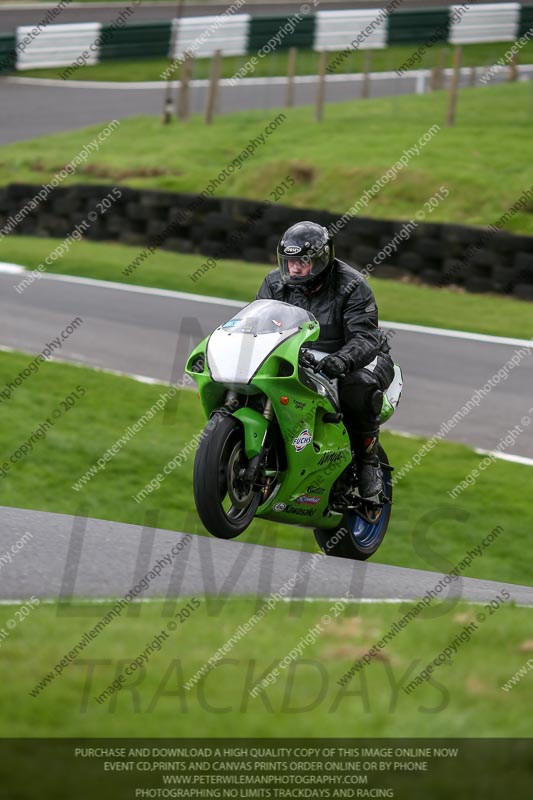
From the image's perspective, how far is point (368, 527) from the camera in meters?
7.75

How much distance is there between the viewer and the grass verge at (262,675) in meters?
4.11

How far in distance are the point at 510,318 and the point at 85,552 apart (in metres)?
10.4

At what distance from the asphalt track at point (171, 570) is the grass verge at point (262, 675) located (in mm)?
407

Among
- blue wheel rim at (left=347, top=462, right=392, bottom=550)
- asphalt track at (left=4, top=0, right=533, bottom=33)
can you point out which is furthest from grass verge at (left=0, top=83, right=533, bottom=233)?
blue wheel rim at (left=347, top=462, right=392, bottom=550)

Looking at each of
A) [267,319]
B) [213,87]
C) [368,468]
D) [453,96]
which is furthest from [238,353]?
[213,87]

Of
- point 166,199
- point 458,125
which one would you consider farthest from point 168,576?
point 458,125

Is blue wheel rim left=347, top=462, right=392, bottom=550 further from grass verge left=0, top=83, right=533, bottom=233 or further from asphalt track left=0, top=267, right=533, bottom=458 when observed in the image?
grass verge left=0, top=83, right=533, bottom=233

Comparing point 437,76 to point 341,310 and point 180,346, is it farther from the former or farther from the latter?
point 341,310

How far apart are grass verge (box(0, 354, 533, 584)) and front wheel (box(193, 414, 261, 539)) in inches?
74.5

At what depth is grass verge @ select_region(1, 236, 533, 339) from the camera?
Result: 15.8 m

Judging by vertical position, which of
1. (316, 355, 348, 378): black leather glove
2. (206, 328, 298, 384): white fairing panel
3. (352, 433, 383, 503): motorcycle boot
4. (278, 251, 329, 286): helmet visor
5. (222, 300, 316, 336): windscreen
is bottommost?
(352, 433, 383, 503): motorcycle boot

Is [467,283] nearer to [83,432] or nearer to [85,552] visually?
[83,432]

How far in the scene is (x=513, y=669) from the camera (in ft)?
15.6

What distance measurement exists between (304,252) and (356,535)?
1.94 m
